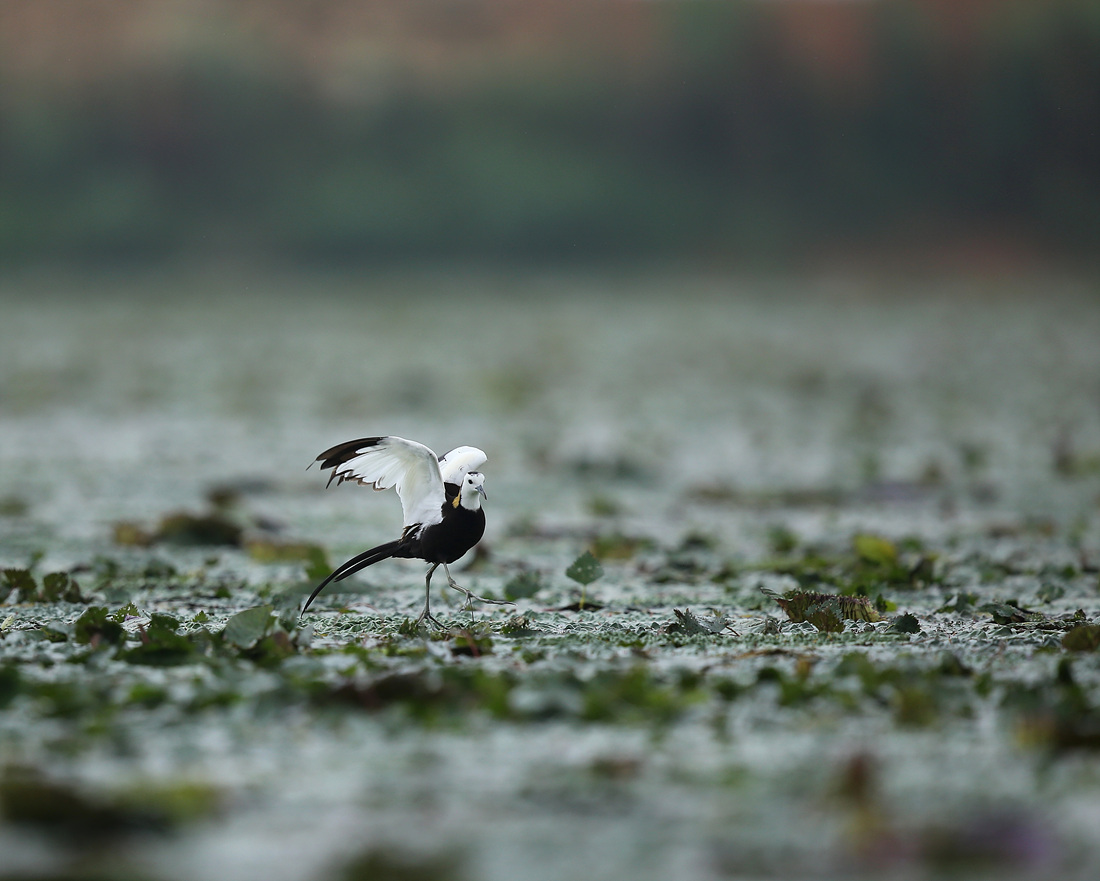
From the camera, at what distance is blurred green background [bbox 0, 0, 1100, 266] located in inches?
1286

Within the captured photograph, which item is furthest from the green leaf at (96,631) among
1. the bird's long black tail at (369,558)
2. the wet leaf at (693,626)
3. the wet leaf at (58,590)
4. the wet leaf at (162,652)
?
the wet leaf at (693,626)

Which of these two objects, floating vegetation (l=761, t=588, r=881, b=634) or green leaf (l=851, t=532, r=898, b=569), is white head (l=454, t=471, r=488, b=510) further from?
green leaf (l=851, t=532, r=898, b=569)

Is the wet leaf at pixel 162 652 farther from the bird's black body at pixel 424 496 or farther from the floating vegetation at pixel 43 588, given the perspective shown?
the floating vegetation at pixel 43 588

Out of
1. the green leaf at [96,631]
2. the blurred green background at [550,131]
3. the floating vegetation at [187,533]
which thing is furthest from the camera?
the blurred green background at [550,131]

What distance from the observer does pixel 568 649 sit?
4016mm

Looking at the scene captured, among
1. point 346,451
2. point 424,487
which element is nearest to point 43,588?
point 346,451

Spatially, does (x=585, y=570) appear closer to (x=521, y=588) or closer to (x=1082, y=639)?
(x=521, y=588)

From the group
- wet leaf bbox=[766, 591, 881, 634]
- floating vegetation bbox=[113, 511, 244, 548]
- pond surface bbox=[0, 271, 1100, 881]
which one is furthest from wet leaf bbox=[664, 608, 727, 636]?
floating vegetation bbox=[113, 511, 244, 548]

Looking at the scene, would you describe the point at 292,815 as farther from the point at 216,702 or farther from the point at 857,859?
the point at 857,859

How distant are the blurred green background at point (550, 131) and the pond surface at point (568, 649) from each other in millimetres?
20776

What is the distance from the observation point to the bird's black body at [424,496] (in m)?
4.06

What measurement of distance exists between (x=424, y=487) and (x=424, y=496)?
0.09 feet

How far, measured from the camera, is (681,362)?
16109mm

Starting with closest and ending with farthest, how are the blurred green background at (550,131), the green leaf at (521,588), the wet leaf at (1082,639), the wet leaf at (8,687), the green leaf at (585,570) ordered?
the wet leaf at (8,687) → the wet leaf at (1082,639) → the green leaf at (585,570) → the green leaf at (521,588) → the blurred green background at (550,131)
